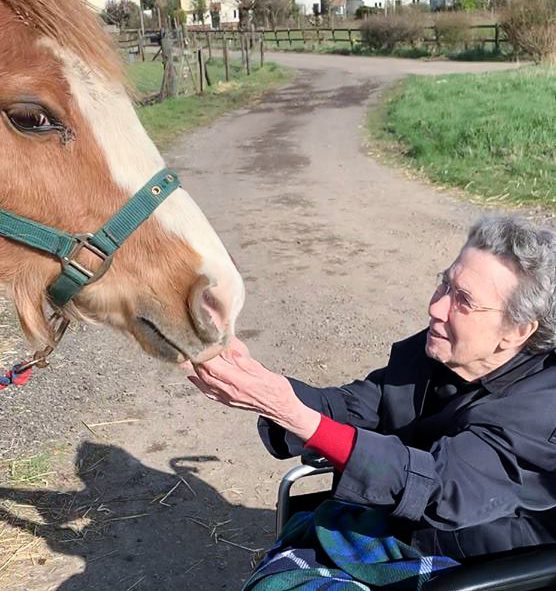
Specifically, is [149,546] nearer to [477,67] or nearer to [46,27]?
[46,27]

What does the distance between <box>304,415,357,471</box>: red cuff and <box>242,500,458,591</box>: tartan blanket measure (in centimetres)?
29

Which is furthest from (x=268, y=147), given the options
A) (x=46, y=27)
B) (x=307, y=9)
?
(x=307, y=9)

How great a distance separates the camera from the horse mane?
162 cm

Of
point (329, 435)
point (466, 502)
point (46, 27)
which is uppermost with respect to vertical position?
point (46, 27)

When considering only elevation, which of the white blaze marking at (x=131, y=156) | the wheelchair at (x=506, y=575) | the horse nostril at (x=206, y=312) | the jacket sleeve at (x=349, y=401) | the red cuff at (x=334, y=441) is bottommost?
→ the wheelchair at (x=506, y=575)

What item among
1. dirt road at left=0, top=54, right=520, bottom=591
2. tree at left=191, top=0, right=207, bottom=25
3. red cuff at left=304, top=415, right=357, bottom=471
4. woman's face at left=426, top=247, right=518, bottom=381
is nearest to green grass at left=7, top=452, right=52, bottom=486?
dirt road at left=0, top=54, right=520, bottom=591

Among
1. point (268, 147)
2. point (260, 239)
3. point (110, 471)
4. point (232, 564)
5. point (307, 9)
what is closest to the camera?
point (232, 564)

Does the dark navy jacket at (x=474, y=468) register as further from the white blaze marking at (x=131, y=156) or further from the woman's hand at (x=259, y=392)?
the white blaze marking at (x=131, y=156)

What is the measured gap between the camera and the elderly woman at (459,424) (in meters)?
1.55

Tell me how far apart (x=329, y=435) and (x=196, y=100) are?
15.4 m

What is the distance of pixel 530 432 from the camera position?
5.28 feet

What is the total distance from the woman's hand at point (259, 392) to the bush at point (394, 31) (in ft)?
105

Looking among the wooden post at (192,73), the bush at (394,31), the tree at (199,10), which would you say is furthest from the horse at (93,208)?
the tree at (199,10)

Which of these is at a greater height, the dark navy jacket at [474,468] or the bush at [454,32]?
the bush at [454,32]
